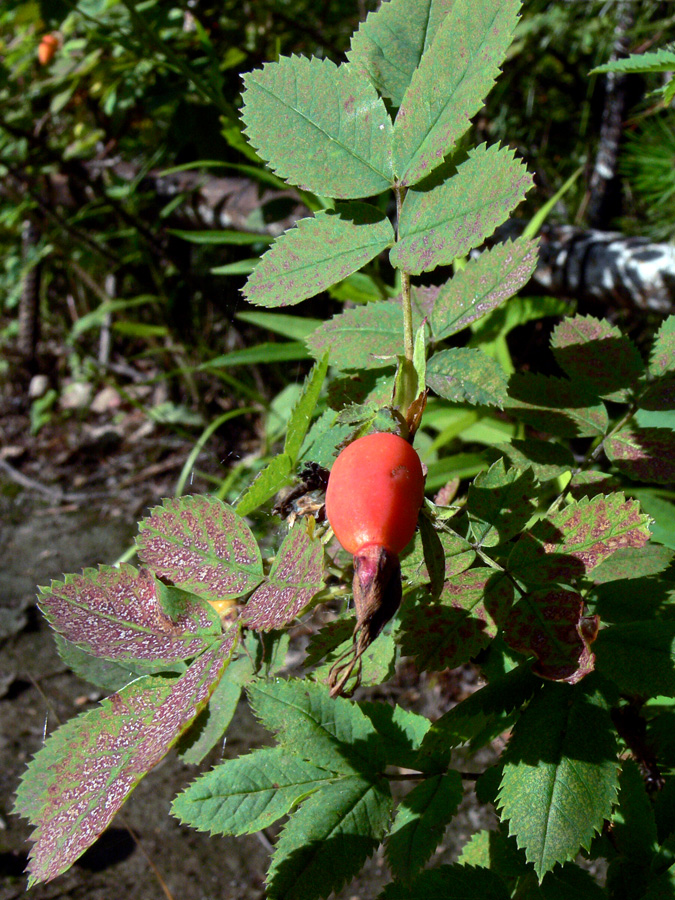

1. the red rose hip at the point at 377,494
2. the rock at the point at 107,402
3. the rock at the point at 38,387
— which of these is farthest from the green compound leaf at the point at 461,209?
the rock at the point at 38,387

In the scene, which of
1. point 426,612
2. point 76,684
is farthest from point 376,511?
point 76,684

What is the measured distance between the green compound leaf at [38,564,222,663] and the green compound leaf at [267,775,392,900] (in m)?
0.14

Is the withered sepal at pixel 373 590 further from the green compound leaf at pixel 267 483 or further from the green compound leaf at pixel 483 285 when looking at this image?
the green compound leaf at pixel 483 285

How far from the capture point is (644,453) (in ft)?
1.71

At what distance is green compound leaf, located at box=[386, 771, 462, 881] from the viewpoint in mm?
441

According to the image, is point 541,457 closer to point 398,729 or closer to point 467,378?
point 467,378

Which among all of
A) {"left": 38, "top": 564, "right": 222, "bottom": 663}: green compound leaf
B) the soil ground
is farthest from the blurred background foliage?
{"left": 38, "top": 564, "right": 222, "bottom": 663}: green compound leaf

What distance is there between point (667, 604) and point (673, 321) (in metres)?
0.21

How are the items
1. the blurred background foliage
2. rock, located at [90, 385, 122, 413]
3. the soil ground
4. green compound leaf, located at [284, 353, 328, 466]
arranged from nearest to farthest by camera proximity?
green compound leaf, located at [284, 353, 328, 466] < the soil ground < the blurred background foliage < rock, located at [90, 385, 122, 413]

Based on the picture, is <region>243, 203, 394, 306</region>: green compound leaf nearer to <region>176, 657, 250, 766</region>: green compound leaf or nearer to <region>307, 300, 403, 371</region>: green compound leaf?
<region>307, 300, 403, 371</region>: green compound leaf

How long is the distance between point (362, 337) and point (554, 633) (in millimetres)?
250

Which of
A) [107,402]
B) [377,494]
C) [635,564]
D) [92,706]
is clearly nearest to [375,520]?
[377,494]

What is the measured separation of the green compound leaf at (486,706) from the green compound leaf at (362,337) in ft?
0.70

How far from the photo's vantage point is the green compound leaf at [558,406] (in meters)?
0.55
